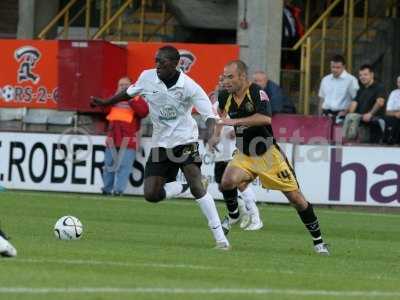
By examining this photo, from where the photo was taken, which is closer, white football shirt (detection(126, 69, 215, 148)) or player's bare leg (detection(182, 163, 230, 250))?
player's bare leg (detection(182, 163, 230, 250))

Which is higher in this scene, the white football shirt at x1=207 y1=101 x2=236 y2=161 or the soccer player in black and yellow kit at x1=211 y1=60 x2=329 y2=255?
the soccer player in black and yellow kit at x1=211 y1=60 x2=329 y2=255

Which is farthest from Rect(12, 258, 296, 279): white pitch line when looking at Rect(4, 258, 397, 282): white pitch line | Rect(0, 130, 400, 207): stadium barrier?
Rect(0, 130, 400, 207): stadium barrier

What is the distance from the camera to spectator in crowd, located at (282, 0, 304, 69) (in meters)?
28.1

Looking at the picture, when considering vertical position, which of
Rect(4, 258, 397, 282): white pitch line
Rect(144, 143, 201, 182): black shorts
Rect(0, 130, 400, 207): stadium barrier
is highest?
Rect(144, 143, 201, 182): black shorts

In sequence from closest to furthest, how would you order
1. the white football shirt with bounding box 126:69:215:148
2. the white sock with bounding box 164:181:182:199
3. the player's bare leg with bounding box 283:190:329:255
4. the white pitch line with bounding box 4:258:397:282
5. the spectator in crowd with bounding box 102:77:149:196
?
the white pitch line with bounding box 4:258:397:282
the player's bare leg with bounding box 283:190:329:255
the white football shirt with bounding box 126:69:215:148
the white sock with bounding box 164:181:182:199
the spectator in crowd with bounding box 102:77:149:196

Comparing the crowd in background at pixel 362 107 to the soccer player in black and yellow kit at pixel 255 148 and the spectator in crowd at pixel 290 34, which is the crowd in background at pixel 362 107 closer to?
the spectator in crowd at pixel 290 34

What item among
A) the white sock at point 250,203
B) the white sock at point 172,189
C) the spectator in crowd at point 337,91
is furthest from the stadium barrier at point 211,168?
the white sock at point 172,189

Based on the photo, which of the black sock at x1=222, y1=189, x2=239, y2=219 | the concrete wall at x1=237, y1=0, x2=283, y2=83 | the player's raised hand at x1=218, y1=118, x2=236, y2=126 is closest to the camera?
the player's raised hand at x1=218, y1=118, x2=236, y2=126

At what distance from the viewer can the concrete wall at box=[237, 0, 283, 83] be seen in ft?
87.5

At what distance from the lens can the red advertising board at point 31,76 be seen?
27.7 meters

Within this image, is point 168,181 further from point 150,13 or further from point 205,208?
point 150,13

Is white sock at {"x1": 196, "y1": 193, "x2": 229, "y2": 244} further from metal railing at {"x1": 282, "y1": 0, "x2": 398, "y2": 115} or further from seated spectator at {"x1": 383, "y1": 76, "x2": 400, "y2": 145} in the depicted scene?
metal railing at {"x1": 282, "y1": 0, "x2": 398, "y2": 115}

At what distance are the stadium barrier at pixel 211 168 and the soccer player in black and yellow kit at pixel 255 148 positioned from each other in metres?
8.86

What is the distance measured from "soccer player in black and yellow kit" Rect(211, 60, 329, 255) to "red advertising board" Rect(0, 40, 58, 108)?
13.7m
